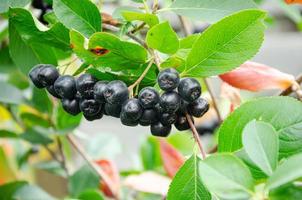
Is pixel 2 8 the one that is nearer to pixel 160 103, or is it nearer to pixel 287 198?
pixel 160 103

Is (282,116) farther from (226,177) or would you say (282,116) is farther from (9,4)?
(9,4)

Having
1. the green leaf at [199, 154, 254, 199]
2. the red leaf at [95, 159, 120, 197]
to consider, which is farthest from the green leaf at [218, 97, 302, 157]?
the red leaf at [95, 159, 120, 197]

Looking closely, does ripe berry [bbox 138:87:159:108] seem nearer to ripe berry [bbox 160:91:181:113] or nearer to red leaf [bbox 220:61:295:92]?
ripe berry [bbox 160:91:181:113]

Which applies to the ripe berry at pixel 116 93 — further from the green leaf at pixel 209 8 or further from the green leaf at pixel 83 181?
the green leaf at pixel 83 181

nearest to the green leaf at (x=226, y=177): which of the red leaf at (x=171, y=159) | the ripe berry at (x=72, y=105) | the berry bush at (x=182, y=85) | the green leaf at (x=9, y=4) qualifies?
the berry bush at (x=182, y=85)

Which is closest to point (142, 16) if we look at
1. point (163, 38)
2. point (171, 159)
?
point (163, 38)
